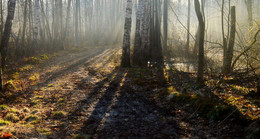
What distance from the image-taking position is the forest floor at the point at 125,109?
4012 millimetres

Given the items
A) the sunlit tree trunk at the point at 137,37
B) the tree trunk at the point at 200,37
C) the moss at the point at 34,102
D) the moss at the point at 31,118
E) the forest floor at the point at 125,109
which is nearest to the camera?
the forest floor at the point at 125,109

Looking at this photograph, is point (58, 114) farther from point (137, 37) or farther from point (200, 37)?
point (137, 37)

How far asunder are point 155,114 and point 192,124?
100cm

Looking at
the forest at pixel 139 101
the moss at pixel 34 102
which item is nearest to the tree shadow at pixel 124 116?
the forest at pixel 139 101

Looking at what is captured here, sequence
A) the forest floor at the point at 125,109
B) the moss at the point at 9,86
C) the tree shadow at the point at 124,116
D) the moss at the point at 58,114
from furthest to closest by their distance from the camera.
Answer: the moss at the point at 9,86 → the moss at the point at 58,114 → the tree shadow at the point at 124,116 → the forest floor at the point at 125,109

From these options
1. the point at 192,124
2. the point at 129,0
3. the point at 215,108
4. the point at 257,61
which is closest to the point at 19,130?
the point at 192,124

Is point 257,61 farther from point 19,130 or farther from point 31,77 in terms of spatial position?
point 31,77

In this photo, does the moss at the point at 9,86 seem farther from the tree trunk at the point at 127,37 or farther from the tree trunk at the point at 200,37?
the tree trunk at the point at 200,37

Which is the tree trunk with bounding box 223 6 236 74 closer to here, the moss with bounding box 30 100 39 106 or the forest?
the forest

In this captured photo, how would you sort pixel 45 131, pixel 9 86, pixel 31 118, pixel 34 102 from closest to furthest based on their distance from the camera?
→ pixel 45 131
pixel 31 118
pixel 34 102
pixel 9 86

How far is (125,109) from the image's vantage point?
5438mm

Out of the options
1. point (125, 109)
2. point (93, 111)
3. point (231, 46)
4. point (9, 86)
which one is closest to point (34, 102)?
point (9, 86)

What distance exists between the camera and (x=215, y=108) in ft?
14.8

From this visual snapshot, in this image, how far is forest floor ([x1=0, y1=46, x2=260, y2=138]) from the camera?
401 centimetres
